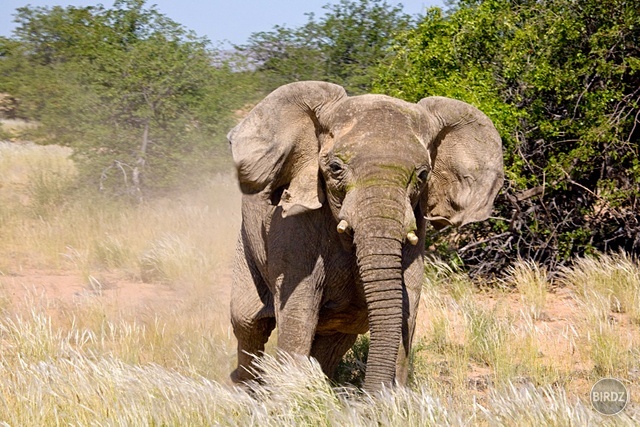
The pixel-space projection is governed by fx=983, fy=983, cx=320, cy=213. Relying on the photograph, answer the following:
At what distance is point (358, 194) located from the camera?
480cm

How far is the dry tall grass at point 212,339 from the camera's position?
472 cm

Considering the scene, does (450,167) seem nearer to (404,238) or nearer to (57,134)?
(404,238)

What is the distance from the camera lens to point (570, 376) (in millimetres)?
6949

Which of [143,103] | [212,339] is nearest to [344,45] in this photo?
[143,103]

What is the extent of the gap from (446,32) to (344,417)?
653 cm

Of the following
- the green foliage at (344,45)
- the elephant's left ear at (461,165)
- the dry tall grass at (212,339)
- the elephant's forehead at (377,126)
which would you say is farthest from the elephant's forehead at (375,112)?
the green foliage at (344,45)

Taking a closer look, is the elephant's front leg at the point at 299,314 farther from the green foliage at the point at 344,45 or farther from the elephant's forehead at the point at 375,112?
the green foliage at the point at 344,45

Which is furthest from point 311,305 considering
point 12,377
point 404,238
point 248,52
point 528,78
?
point 248,52

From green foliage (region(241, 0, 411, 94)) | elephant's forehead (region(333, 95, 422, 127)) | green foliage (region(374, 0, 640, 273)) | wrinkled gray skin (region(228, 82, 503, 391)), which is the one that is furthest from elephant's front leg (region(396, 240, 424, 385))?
green foliage (region(241, 0, 411, 94))

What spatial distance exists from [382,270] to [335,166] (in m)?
0.60

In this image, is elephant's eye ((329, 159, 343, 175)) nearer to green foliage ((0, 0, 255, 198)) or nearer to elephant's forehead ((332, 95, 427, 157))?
elephant's forehead ((332, 95, 427, 157))

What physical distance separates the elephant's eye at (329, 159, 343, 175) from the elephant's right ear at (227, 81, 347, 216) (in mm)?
267

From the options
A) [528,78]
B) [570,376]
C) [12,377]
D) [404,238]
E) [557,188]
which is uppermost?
[528,78]

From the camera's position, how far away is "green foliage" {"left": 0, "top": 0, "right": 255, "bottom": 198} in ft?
51.3
